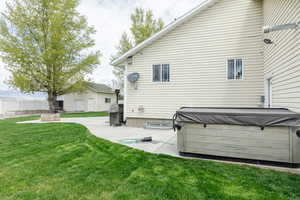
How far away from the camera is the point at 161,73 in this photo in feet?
23.9

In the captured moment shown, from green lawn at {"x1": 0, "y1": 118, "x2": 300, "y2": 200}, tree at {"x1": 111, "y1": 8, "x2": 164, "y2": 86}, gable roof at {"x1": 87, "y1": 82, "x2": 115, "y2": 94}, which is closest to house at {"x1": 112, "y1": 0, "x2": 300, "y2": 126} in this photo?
green lawn at {"x1": 0, "y1": 118, "x2": 300, "y2": 200}

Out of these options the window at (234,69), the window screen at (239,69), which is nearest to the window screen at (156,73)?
the window at (234,69)

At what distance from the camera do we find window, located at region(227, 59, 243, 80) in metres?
6.16

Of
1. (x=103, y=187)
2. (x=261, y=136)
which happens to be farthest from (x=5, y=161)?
(x=261, y=136)

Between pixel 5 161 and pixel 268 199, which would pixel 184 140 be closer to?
pixel 268 199

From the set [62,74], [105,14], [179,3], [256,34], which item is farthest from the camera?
[62,74]

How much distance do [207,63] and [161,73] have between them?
210 cm

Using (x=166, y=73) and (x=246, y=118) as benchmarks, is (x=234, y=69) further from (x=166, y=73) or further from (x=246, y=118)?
(x=246, y=118)

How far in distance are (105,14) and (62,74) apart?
774 cm

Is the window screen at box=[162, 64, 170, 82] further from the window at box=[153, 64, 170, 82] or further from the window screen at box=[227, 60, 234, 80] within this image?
the window screen at box=[227, 60, 234, 80]

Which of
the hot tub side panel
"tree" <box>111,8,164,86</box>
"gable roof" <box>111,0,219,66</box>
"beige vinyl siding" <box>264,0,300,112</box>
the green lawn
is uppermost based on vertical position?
"tree" <box>111,8,164,86</box>

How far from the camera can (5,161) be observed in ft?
10.9

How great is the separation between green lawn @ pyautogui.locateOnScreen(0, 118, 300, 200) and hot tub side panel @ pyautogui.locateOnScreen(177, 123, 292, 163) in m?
0.32

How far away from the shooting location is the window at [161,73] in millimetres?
7191
